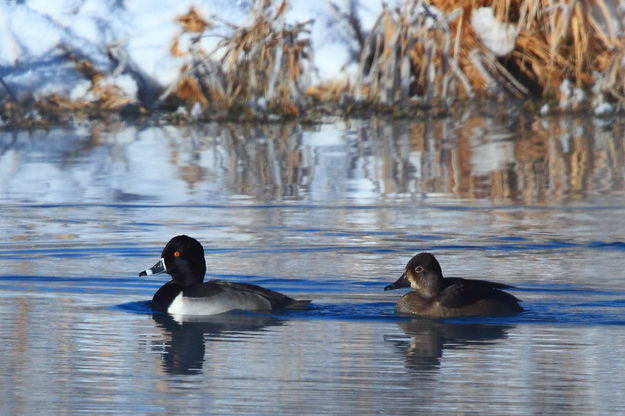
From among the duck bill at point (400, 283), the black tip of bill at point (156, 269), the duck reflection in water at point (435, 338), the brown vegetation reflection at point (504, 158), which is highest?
the brown vegetation reflection at point (504, 158)

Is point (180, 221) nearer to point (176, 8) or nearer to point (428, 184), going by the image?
point (428, 184)

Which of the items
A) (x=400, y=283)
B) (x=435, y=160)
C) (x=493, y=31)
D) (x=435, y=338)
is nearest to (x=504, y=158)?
(x=435, y=160)

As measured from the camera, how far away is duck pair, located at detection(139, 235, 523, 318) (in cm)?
796

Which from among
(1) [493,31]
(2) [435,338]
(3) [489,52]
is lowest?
(2) [435,338]

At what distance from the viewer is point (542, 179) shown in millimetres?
12586

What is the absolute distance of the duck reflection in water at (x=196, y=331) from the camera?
22.2ft

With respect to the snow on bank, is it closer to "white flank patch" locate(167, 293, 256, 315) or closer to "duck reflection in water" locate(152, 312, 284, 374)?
"white flank patch" locate(167, 293, 256, 315)

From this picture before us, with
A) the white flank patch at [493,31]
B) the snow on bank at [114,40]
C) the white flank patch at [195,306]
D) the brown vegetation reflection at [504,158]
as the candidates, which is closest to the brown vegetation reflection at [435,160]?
the brown vegetation reflection at [504,158]

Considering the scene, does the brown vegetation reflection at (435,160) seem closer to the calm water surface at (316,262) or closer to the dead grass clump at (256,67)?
the calm water surface at (316,262)

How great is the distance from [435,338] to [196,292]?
1.47 meters

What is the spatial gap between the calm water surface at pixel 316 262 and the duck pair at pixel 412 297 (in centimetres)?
8

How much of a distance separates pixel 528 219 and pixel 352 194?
168 centimetres

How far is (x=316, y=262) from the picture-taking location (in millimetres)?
9336

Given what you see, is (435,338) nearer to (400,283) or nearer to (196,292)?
(400,283)
